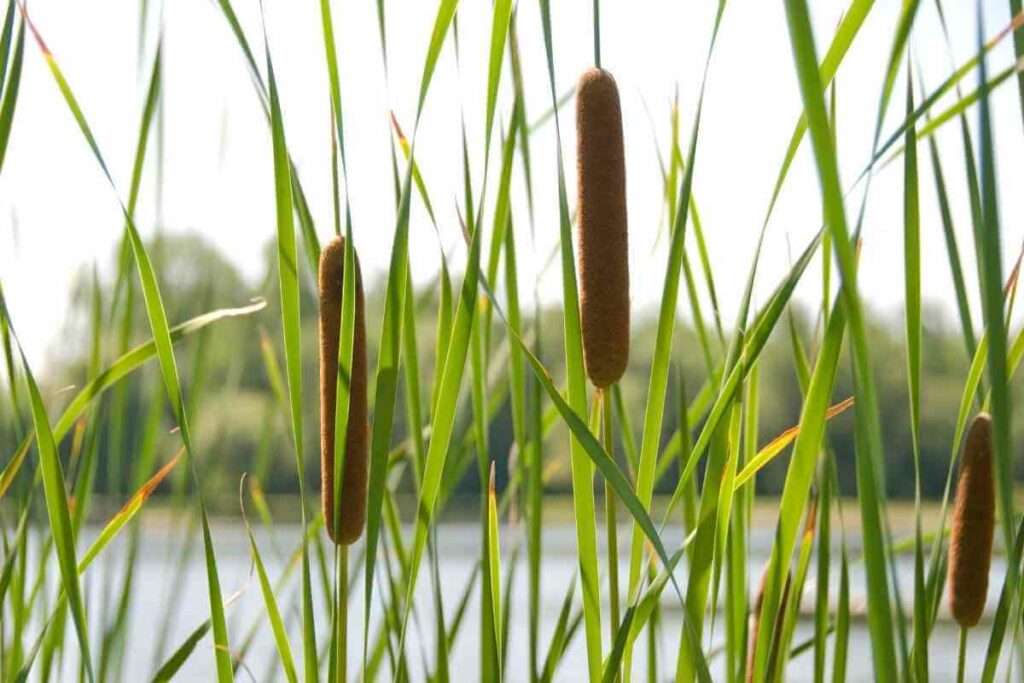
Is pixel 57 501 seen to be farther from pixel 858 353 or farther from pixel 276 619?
pixel 858 353

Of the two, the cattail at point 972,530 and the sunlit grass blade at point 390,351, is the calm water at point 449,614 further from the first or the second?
the sunlit grass blade at point 390,351

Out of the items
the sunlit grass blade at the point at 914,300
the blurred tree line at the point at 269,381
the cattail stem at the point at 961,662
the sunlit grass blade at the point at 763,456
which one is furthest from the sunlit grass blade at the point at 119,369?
the cattail stem at the point at 961,662

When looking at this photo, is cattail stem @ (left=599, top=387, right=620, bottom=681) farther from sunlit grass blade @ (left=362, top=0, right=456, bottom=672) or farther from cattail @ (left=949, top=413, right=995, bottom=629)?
cattail @ (left=949, top=413, right=995, bottom=629)

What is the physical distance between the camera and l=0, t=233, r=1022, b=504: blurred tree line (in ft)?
4.58

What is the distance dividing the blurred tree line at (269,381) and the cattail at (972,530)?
101 mm

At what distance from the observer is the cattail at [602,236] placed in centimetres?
90

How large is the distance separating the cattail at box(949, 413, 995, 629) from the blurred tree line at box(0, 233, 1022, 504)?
0.33 ft

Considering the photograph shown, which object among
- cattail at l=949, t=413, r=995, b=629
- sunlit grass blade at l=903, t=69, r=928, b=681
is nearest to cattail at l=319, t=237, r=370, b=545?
sunlit grass blade at l=903, t=69, r=928, b=681

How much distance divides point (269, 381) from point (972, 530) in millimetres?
1127

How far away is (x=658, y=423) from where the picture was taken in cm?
89

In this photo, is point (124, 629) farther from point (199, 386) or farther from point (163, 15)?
point (163, 15)

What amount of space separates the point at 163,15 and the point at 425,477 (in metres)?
0.52

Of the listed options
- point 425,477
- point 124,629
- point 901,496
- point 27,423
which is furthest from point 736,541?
point 901,496

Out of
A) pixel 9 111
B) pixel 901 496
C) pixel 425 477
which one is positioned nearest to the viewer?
pixel 425 477
